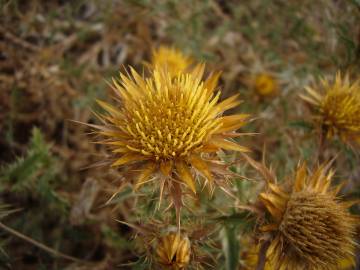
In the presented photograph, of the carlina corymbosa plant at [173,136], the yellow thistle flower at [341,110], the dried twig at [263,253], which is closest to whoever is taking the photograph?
the carlina corymbosa plant at [173,136]

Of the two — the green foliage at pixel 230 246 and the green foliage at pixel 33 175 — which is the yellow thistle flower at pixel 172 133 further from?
the green foliage at pixel 33 175

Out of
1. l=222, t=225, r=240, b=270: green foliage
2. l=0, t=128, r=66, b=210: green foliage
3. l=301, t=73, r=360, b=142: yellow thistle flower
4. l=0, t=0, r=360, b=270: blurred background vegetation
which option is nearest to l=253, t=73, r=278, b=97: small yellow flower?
l=0, t=0, r=360, b=270: blurred background vegetation

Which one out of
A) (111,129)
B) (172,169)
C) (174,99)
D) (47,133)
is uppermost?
(174,99)

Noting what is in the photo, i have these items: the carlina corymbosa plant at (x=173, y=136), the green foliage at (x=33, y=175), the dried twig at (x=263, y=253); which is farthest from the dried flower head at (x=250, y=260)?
the green foliage at (x=33, y=175)

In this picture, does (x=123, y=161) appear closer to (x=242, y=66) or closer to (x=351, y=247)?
(x=351, y=247)

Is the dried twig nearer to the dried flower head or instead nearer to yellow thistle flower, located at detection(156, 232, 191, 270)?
the dried flower head

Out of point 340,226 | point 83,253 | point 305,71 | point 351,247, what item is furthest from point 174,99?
point 305,71
